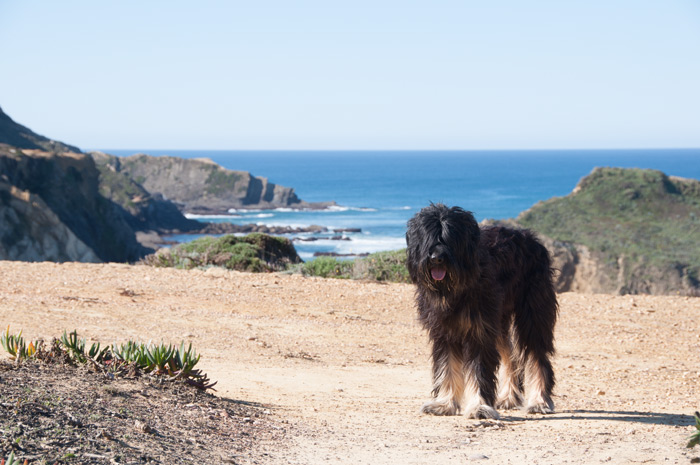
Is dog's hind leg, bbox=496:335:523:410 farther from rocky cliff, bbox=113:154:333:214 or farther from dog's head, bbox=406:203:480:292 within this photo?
rocky cliff, bbox=113:154:333:214

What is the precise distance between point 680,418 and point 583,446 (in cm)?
202

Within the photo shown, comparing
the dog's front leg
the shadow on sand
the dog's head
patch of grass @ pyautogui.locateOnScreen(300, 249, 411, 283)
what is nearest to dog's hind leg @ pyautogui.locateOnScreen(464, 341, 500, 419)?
the dog's front leg

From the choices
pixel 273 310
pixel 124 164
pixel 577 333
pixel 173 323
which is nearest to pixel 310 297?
pixel 273 310

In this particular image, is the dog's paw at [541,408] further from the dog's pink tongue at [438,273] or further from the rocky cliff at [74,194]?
the rocky cliff at [74,194]

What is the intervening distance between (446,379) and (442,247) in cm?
142

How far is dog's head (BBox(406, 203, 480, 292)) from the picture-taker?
6352 mm

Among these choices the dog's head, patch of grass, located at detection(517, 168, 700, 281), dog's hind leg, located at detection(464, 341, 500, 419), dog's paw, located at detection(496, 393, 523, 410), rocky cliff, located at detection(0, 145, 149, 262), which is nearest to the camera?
the dog's head

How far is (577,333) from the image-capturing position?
1247 cm

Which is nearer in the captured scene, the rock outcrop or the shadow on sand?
the shadow on sand

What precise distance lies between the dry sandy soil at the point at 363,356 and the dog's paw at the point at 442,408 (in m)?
0.14

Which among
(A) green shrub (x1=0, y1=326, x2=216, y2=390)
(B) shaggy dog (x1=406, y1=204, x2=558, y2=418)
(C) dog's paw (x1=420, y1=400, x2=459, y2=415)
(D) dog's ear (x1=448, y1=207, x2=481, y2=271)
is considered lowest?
(C) dog's paw (x1=420, y1=400, x2=459, y2=415)

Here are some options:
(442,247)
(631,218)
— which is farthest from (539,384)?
(631,218)

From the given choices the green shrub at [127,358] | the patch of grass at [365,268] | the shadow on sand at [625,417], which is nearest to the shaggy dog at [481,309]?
the shadow on sand at [625,417]

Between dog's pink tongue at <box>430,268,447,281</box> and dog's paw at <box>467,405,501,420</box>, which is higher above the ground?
dog's pink tongue at <box>430,268,447,281</box>
